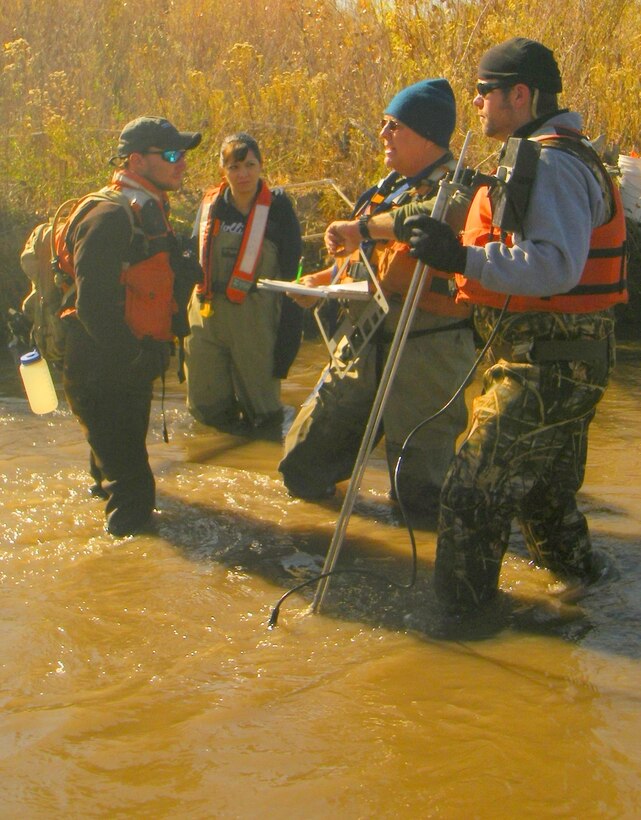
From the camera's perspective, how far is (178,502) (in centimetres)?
580

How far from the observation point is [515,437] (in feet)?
12.7

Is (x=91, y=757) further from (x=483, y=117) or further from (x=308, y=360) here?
(x=308, y=360)

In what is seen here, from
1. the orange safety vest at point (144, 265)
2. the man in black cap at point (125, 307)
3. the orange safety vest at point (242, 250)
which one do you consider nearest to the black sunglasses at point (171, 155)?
the man in black cap at point (125, 307)

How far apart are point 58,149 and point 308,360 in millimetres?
3415

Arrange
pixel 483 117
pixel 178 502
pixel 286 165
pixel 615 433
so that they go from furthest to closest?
pixel 286 165 < pixel 615 433 < pixel 178 502 < pixel 483 117

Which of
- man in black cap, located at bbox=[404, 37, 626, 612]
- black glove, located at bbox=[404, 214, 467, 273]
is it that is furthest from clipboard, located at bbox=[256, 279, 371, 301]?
black glove, located at bbox=[404, 214, 467, 273]

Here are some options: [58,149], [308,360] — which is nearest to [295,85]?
[58,149]

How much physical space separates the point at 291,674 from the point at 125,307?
204cm

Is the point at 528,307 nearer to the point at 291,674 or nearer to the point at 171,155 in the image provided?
the point at 291,674

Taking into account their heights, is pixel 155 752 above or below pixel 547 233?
below

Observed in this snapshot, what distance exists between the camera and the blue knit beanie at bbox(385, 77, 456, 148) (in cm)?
479

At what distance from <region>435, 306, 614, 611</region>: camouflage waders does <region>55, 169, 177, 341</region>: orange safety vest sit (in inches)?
66.9

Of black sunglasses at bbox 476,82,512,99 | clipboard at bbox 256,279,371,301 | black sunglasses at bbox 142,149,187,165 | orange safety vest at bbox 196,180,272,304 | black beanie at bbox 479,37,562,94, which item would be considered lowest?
orange safety vest at bbox 196,180,272,304

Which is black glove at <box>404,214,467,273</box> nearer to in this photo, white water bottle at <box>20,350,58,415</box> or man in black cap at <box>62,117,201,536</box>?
man in black cap at <box>62,117,201,536</box>
